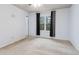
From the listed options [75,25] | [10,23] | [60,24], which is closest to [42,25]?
[60,24]

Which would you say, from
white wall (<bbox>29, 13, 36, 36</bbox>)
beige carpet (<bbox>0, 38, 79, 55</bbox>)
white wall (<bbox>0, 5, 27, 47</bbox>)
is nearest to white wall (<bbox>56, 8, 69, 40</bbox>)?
white wall (<bbox>29, 13, 36, 36</bbox>)

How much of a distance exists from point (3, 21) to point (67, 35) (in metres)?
3.06

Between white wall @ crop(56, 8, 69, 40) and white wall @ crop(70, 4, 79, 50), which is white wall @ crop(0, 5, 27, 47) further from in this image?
white wall @ crop(70, 4, 79, 50)

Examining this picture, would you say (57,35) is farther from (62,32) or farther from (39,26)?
(39,26)

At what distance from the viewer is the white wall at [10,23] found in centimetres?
354

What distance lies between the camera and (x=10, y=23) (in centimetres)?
403

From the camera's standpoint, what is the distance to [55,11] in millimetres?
5238

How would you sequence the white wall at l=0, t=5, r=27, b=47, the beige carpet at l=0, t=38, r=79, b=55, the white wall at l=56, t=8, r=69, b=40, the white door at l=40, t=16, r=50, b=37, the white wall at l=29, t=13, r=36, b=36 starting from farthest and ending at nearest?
the white wall at l=29, t=13, r=36, b=36
the white wall at l=56, t=8, r=69, b=40
the white door at l=40, t=16, r=50, b=37
the white wall at l=0, t=5, r=27, b=47
the beige carpet at l=0, t=38, r=79, b=55

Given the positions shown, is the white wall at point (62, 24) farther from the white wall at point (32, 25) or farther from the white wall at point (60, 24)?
the white wall at point (32, 25)

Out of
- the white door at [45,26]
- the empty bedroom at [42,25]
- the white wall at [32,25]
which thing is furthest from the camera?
the white wall at [32,25]

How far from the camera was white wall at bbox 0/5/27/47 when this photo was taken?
139 inches

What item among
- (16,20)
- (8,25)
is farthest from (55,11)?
(8,25)

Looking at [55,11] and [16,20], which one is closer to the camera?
[16,20]

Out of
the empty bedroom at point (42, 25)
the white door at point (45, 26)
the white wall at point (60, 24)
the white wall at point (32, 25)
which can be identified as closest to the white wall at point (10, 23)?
the empty bedroom at point (42, 25)
